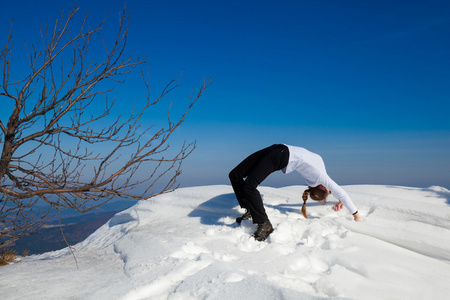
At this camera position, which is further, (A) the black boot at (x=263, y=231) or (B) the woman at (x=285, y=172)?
(B) the woman at (x=285, y=172)

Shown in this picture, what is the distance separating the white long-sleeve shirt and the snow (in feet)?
1.24

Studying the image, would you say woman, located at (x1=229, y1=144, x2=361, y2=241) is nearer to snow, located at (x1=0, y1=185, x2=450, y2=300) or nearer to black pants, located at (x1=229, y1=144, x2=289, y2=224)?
black pants, located at (x1=229, y1=144, x2=289, y2=224)

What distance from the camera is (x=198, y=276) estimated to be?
2.70 meters

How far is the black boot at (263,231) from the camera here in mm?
3560

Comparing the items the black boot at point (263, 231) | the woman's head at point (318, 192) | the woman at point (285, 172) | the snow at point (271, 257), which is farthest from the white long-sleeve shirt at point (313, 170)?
the black boot at point (263, 231)

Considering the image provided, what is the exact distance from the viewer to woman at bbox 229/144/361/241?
3.67 m

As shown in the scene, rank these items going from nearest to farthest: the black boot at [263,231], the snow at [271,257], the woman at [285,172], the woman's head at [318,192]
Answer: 1. the snow at [271,257]
2. the black boot at [263,231]
3. the woman at [285,172]
4. the woman's head at [318,192]

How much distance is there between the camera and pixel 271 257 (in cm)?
313

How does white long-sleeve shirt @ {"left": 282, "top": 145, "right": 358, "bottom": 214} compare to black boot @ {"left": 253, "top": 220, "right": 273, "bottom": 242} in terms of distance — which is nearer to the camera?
black boot @ {"left": 253, "top": 220, "right": 273, "bottom": 242}

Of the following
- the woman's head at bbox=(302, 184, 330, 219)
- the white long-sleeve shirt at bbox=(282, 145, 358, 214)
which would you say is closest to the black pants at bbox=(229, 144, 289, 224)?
the white long-sleeve shirt at bbox=(282, 145, 358, 214)

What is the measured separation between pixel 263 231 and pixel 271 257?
19.2 inches

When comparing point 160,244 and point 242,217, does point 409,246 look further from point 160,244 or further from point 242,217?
point 160,244

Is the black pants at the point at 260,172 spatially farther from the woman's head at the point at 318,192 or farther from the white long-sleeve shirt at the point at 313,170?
the woman's head at the point at 318,192

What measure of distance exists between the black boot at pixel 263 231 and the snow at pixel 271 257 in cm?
7
